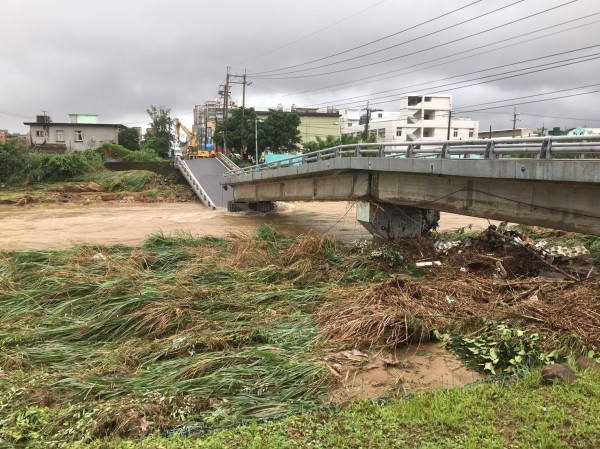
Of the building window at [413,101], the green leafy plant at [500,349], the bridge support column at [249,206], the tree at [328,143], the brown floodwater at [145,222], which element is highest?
the building window at [413,101]

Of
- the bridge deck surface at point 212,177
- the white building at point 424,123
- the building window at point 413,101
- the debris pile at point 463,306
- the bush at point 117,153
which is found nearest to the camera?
the debris pile at point 463,306

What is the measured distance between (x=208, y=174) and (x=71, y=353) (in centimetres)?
3873

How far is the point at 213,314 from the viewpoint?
774cm

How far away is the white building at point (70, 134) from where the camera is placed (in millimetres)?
65062

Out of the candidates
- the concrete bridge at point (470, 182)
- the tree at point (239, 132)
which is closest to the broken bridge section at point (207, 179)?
the tree at point (239, 132)

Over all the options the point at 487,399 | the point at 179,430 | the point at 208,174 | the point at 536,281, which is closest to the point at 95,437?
the point at 179,430

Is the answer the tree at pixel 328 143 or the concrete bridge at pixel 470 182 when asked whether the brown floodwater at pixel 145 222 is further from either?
the tree at pixel 328 143

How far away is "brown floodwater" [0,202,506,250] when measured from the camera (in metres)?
21.0

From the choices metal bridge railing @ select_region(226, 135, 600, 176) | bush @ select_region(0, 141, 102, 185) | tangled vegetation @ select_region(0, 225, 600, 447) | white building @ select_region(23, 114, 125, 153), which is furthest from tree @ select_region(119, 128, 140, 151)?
tangled vegetation @ select_region(0, 225, 600, 447)

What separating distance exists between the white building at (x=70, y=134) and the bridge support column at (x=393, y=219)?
5885 centimetres

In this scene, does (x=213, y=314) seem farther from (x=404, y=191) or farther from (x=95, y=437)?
(x=404, y=191)

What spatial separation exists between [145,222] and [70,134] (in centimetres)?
4547

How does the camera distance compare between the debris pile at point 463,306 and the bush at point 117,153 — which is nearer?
the debris pile at point 463,306

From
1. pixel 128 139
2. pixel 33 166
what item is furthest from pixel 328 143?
pixel 128 139
